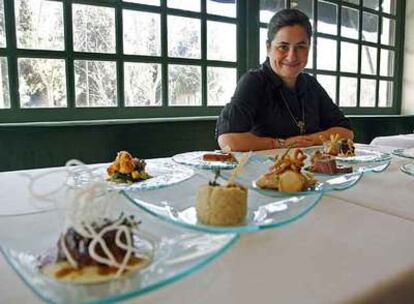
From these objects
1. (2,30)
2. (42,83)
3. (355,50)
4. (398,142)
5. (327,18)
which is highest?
(327,18)

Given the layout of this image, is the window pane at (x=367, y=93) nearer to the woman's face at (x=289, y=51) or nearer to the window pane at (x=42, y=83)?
the woman's face at (x=289, y=51)

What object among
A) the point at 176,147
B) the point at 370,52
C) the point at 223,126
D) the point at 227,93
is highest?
the point at 370,52

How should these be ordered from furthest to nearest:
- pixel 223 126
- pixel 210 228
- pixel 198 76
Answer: pixel 198 76 → pixel 223 126 → pixel 210 228

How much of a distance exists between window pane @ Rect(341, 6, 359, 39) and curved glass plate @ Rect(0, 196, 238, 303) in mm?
3156

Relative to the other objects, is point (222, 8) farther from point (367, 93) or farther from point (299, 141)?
point (367, 93)

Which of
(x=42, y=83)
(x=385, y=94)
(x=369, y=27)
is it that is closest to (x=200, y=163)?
(x=42, y=83)

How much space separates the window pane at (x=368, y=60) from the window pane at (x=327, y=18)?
0.48m

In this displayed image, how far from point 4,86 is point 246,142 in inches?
46.5

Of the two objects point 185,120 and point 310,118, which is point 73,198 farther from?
point 185,120

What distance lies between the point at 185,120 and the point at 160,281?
1913mm

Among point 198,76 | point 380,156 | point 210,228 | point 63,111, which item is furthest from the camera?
point 198,76

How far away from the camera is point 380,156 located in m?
1.24

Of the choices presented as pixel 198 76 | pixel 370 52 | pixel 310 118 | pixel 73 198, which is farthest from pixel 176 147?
pixel 370 52

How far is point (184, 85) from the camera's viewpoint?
2.40 meters
